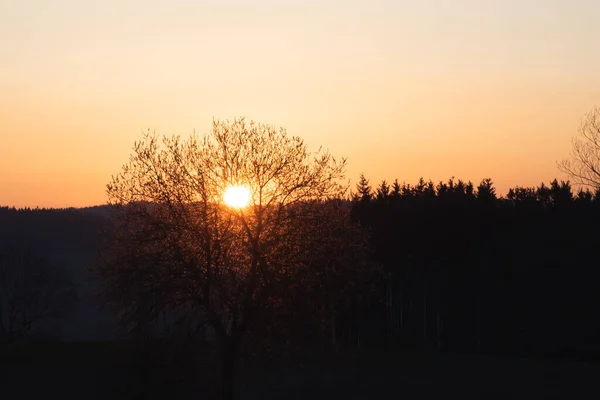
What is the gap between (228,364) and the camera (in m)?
32.5

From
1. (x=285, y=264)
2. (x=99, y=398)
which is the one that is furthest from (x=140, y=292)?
(x=99, y=398)

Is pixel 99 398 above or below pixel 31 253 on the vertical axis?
below

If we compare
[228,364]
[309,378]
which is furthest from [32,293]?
[228,364]

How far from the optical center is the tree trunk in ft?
106

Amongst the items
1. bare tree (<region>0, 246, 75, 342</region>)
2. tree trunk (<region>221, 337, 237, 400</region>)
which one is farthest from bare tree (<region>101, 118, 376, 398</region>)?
bare tree (<region>0, 246, 75, 342</region>)

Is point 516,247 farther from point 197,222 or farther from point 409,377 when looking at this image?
point 197,222

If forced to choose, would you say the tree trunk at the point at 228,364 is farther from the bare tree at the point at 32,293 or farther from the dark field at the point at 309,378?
the bare tree at the point at 32,293

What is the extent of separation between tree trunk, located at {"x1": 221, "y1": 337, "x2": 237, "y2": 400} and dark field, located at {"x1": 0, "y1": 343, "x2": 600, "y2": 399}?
60.1 inches

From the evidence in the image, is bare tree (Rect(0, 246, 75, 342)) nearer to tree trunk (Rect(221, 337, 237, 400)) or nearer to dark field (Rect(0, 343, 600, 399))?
dark field (Rect(0, 343, 600, 399))

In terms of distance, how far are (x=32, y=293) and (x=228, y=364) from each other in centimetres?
6572

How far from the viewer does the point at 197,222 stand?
3183cm

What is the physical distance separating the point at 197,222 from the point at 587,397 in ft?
73.3

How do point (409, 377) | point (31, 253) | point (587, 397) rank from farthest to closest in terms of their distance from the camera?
point (31, 253) < point (409, 377) < point (587, 397)

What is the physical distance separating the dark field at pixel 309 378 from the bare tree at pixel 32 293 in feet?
112
